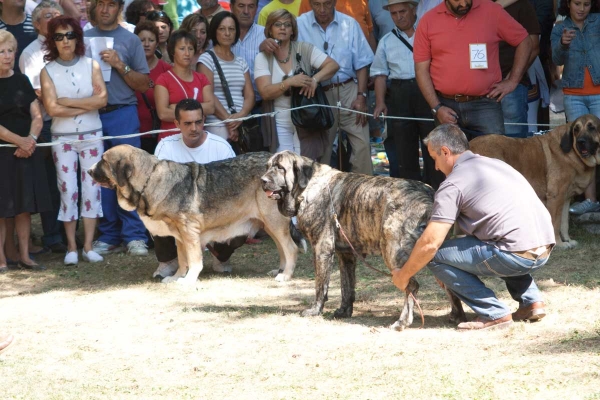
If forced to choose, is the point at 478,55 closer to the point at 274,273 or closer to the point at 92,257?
the point at 274,273

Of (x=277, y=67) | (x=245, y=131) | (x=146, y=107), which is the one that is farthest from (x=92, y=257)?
(x=277, y=67)

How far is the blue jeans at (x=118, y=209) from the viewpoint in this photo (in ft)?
33.4

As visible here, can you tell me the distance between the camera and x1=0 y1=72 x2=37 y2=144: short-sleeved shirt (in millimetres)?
9438

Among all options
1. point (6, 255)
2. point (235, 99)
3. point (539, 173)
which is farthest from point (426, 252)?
point (6, 255)

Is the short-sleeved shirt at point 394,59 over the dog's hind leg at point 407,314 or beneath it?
over

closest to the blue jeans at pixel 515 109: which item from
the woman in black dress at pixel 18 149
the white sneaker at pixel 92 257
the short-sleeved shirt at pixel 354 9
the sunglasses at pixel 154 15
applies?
the short-sleeved shirt at pixel 354 9

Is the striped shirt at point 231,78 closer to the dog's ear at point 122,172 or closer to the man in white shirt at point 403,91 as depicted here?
the man in white shirt at point 403,91

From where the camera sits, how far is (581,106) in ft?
33.7

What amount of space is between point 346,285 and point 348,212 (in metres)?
0.67

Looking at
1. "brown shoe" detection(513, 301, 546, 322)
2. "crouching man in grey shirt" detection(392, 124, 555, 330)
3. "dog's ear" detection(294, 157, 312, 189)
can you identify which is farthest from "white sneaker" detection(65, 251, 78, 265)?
"brown shoe" detection(513, 301, 546, 322)

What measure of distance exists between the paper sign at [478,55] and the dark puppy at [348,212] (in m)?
2.80

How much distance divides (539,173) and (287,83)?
2929 mm

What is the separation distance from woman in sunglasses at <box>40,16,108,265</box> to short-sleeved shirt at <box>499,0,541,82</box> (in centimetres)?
448

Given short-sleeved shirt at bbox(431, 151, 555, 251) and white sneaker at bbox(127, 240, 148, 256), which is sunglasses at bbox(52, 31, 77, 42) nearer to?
white sneaker at bbox(127, 240, 148, 256)
